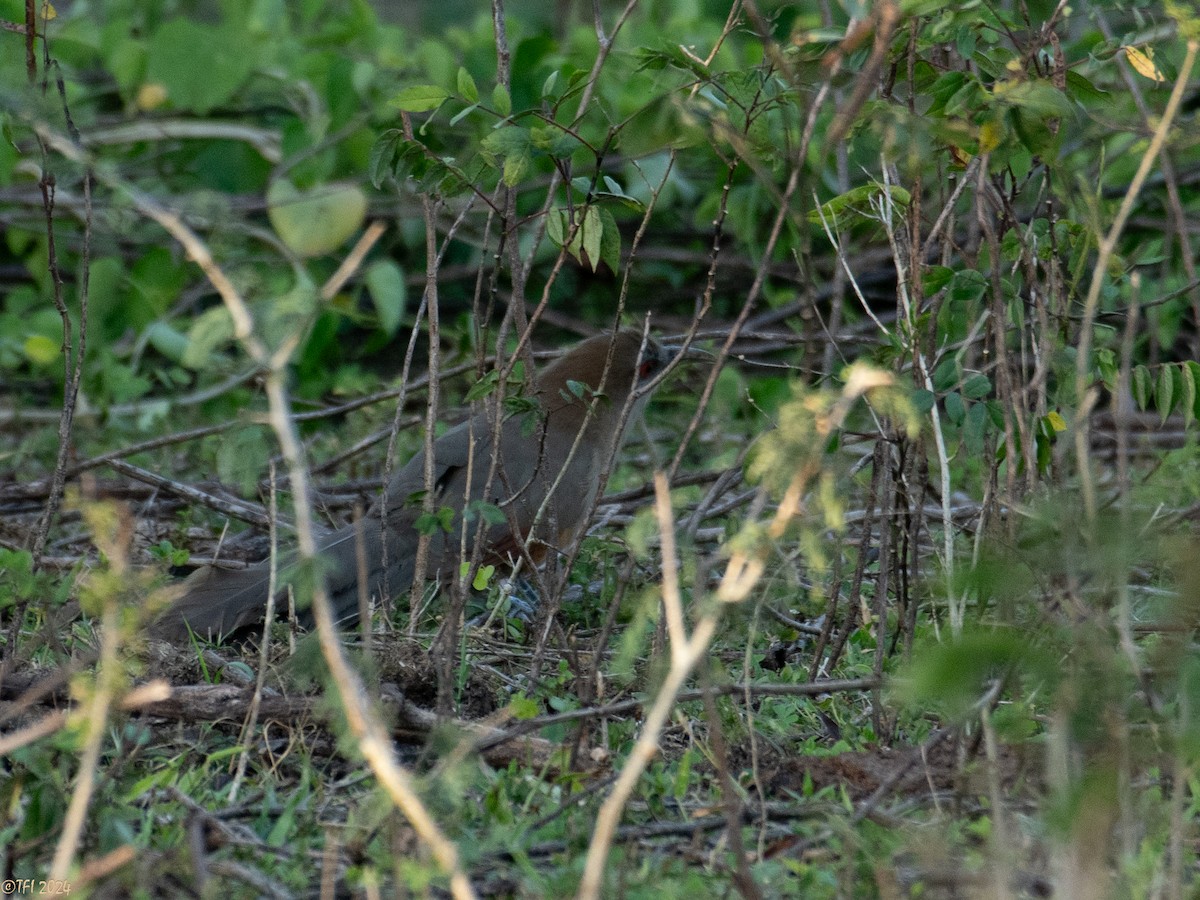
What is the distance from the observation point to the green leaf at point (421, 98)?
298 centimetres

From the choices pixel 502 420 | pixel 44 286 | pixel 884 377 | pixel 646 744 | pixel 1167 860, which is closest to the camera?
pixel 646 744

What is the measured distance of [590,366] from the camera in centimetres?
516

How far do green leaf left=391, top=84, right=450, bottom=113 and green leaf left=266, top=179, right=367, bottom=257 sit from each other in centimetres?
294

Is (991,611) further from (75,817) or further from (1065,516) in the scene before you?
(75,817)

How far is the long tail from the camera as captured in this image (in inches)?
152

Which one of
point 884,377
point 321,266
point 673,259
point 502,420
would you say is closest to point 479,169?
point 502,420

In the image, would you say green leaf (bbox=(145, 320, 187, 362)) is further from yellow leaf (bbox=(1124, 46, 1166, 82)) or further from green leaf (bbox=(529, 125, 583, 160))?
yellow leaf (bbox=(1124, 46, 1166, 82))

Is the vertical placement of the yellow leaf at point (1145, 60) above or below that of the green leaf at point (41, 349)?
above

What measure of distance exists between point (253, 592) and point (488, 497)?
0.81 meters

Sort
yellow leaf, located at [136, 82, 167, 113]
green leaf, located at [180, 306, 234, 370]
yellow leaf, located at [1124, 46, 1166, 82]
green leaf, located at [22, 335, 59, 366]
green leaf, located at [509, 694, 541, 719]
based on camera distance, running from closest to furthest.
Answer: green leaf, located at [180, 306, 234, 370], green leaf, located at [509, 694, 541, 719], yellow leaf, located at [1124, 46, 1166, 82], green leaf, located at [22, 335, 59, 366], yellow leaf, located at [136, 82, 167, 113]

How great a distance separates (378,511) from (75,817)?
256cm

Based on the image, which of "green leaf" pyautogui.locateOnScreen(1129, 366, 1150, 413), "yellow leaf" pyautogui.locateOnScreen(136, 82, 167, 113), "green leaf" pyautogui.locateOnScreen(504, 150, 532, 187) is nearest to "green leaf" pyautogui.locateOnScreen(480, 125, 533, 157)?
"green leaf" pyautogui.locateOnScreen(504, 150, 532, 187)

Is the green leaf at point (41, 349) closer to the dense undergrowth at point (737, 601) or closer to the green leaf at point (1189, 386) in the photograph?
the dense undergrowth at point (737, 601)

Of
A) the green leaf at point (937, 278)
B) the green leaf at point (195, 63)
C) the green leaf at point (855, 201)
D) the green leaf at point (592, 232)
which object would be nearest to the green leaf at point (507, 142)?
the green leaf at point (592, 232)
